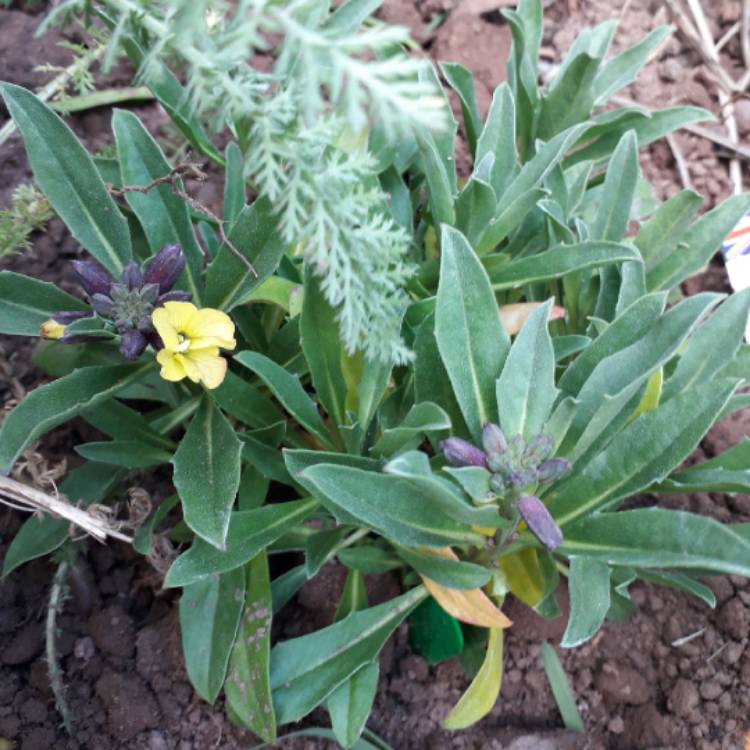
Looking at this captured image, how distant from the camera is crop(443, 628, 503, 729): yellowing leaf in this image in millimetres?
1341

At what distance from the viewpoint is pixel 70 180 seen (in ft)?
4.45

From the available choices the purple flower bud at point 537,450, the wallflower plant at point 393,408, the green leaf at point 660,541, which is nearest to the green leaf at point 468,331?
the wallflower plant at point 393,408

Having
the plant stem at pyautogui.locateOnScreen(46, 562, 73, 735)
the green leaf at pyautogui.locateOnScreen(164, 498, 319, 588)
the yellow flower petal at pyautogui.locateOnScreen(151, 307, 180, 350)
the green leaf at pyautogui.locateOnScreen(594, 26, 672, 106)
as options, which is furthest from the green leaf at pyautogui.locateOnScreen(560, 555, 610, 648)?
the green leaf at pyautogui.locateOnScreen(594, 26, 672, 106)

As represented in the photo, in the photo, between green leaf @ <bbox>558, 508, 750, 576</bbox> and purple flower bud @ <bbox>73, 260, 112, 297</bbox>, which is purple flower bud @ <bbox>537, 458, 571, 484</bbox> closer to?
green leaf @ <bbox>558, 508, 750, 576</bbox>

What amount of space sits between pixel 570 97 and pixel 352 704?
1.25m

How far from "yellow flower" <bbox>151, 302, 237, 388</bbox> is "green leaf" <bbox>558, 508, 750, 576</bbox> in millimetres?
595

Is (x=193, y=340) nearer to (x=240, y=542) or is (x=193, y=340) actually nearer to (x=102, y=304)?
(x=102, y=304)

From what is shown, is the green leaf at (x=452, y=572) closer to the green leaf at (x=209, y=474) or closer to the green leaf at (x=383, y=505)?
the green leaf at (x=383, y=505)

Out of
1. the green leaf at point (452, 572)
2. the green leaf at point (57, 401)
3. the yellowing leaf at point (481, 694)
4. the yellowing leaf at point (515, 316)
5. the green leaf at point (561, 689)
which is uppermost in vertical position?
the yellowing leaf at point (515, 316)

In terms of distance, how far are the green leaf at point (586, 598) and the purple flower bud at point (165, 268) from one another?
74cm

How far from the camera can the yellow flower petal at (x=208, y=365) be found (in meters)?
1.18

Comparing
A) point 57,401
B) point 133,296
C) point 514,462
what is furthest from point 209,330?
point 514,462

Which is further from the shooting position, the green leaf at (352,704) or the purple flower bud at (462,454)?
the green leaf at (352,704)

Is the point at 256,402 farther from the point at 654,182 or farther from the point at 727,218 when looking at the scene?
the point at 654,182
